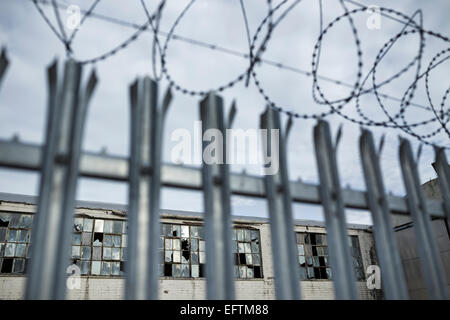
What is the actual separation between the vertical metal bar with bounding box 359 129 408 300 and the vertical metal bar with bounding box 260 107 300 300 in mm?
829

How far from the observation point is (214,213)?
263 cm

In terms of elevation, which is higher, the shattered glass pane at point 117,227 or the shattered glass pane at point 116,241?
the shattered glass pane at point 117,227

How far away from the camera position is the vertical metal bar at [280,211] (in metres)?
2.71

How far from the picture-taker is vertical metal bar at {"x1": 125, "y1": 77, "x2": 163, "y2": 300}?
2.31 m

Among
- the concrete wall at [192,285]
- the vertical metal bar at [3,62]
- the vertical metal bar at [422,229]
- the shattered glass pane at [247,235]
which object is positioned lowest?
the vertical metal bar at [422,229]

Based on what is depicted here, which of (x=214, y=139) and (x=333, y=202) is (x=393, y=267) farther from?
(x=214, y=139)

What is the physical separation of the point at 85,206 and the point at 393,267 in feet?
47.1

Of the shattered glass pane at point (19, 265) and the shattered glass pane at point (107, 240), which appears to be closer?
the shattered glass pane at point (19, 265)

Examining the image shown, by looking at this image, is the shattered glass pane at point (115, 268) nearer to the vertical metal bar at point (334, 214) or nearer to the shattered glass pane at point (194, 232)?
the shattered glass pane at point (194, 232)

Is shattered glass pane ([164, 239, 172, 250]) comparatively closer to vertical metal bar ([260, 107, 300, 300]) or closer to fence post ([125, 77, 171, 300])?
vertical metal bar ([260, 107, 300, 300])

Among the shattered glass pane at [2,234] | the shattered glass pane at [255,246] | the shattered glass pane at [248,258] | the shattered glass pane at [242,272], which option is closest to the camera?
the shattered glass pane at [2,234]

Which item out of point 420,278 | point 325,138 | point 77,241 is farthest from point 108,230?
point 325,138

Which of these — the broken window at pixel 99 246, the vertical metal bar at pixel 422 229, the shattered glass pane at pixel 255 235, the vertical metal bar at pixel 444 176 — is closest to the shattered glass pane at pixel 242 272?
the shattered glass pane at pixel 255 235
